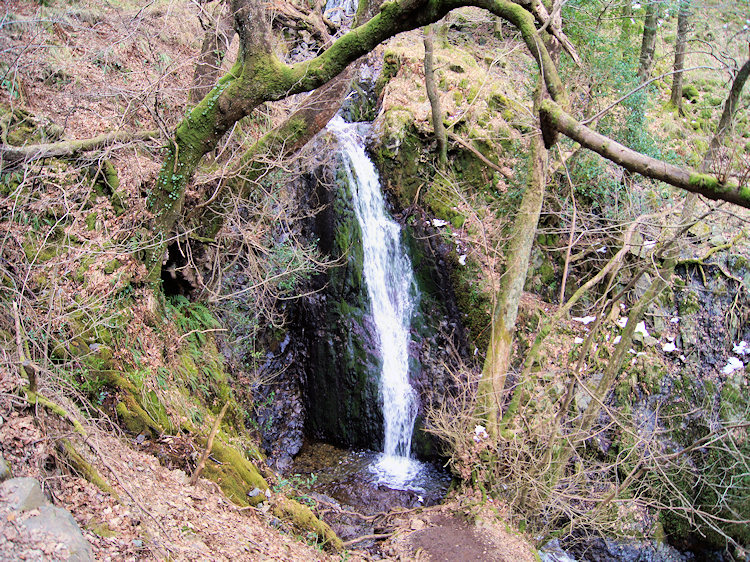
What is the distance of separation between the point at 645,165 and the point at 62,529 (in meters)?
3.90

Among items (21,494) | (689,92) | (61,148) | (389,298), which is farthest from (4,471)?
(689,92)

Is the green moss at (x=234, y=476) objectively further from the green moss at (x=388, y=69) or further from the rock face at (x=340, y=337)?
the green moss at (x=388, y=69)

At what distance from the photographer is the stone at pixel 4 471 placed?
263cm

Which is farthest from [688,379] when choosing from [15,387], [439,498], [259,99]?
[15,387]

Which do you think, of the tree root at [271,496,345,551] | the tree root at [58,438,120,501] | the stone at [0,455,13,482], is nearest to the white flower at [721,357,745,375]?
the tree root at [271,496,345,551]

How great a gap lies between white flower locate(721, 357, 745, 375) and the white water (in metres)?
5.69

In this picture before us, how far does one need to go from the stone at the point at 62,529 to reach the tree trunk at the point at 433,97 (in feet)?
27.6

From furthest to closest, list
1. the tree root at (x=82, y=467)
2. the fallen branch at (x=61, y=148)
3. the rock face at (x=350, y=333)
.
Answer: the rock face at (x=350, y=333) < the fallen branch at (x=61, y=148) < the tree root at (x=82, y=467)

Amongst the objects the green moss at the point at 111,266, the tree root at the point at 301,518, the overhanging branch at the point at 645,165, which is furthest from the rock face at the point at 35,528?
the overhanging branch at the point at 645,165

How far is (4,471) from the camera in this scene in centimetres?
266

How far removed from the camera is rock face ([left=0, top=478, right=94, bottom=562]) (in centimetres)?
241

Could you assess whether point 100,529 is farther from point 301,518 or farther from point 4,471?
point 301,518

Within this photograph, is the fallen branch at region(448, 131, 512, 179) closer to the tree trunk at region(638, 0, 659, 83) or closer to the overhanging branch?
the tree trunk at region(638, 0, 659, 83)

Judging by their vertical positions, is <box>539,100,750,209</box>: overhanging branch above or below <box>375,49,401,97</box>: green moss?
below
